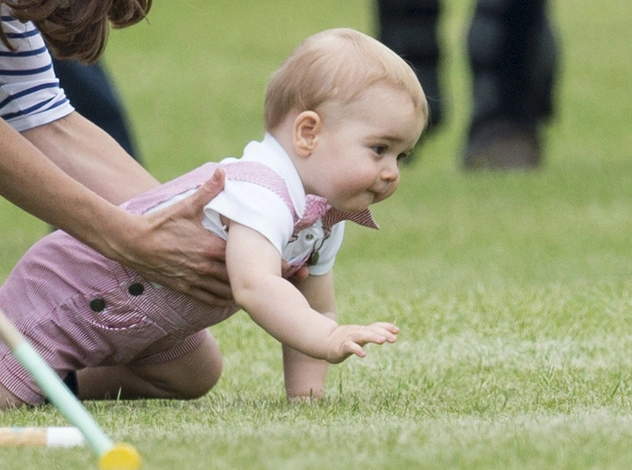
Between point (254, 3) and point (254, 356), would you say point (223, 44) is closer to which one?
point (254, 3)

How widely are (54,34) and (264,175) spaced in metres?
0.68

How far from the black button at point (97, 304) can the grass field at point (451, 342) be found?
23 cm

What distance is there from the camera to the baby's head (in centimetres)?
340

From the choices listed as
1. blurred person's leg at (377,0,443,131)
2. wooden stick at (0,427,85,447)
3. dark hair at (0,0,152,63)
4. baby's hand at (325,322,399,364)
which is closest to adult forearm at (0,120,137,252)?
dark hair at (0,0,152,63)

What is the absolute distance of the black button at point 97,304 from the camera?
11.6 feet

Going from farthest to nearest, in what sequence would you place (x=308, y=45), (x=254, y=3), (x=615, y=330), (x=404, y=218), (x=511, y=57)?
(x=254, y=3), (x=511, y=57), (x=404, y=218), (x=615, y=330), (x=308, y=45)

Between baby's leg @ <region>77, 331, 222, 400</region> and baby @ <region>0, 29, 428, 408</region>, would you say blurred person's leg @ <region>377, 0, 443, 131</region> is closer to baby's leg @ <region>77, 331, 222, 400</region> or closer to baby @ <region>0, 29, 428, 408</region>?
baby's leg @ <region>77, 331, 222, 400</region>

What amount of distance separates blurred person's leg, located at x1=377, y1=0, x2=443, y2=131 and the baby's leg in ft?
27.4

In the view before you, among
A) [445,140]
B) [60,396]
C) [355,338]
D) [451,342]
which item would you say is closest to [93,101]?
[451,342]

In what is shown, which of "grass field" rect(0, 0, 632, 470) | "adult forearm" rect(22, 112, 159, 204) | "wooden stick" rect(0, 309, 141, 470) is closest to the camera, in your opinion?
"wooden stick" rect(0, 309, 141, 470)

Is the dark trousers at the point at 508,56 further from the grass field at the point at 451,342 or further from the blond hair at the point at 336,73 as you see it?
the blond hair at the point at 336,73

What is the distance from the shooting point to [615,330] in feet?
14.6

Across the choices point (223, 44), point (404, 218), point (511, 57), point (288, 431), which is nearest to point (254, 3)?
point (223, 44)

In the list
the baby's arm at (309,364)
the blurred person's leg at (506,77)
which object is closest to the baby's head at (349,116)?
the baby's arm at (309,364)
